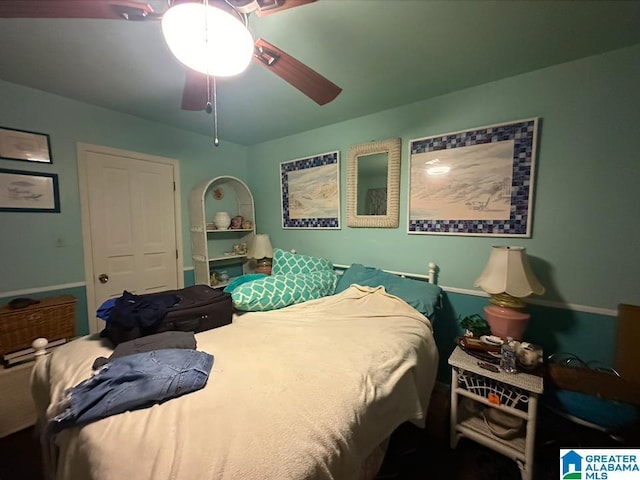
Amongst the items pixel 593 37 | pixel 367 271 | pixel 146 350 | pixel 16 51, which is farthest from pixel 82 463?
pixel 593 37

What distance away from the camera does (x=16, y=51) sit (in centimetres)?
152

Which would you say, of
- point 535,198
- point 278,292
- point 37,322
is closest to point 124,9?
point 278,292

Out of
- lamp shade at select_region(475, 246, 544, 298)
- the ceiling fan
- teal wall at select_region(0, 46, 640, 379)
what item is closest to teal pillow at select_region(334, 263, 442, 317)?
teal wall at select_region(0, 46, 640, 379)

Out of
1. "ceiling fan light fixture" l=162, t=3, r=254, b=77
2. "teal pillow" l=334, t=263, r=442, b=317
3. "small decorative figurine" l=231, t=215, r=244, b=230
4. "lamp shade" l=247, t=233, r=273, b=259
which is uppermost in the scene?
"ceiling fan light fixture" l=162, t=3, r=254, b=77

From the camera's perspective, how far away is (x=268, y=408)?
882 mm

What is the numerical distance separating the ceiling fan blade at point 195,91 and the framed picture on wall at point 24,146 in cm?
139

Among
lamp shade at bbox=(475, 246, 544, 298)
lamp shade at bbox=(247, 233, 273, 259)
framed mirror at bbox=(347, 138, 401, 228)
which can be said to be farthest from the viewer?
lamp shade at bbox=(247, 233, 273, 259)

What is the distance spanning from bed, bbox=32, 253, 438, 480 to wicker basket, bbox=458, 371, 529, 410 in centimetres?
21

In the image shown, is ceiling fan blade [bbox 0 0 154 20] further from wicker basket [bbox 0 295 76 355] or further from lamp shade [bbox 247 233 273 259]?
lamp shade [bbox 247 233 273 259]

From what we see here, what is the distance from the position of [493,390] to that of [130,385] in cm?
184

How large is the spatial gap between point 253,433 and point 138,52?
2014mm

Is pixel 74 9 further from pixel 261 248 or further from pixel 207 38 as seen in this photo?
pixel 261 248

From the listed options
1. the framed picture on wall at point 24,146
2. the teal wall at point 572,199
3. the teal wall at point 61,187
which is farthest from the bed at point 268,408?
the framed picture on wall at point 24,146

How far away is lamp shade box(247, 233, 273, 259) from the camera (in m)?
3.02
